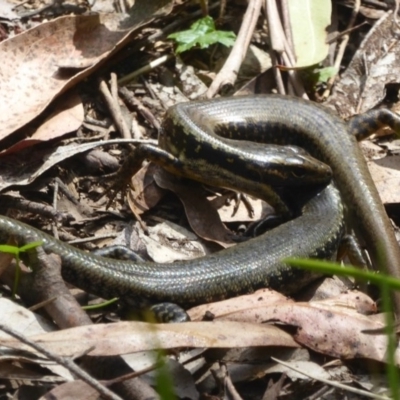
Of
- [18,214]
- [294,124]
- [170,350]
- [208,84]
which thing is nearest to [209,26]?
[208,84]

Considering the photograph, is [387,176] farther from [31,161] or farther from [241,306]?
[31,161]

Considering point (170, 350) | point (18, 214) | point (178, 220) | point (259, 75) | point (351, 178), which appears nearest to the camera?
point (170, 350)

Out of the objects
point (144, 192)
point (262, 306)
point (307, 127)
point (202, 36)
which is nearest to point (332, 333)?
point (262, 306)

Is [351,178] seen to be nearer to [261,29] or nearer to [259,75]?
[259,75]

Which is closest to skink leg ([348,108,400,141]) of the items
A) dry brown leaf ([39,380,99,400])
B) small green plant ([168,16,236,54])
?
small green plant ([168,16,236,54])

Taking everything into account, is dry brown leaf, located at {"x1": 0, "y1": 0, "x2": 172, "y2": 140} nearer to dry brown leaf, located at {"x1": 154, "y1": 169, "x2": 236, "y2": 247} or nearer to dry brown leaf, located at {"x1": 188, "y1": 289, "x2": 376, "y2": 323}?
dry brown leaf, located at {"x1": 154, "y1": 169, "x2": 236, "y2": 247}

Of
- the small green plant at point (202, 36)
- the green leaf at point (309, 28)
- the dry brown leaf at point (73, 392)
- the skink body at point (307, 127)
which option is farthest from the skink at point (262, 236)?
the dry brown leaf at point (73, 392)

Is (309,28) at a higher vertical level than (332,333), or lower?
higher
